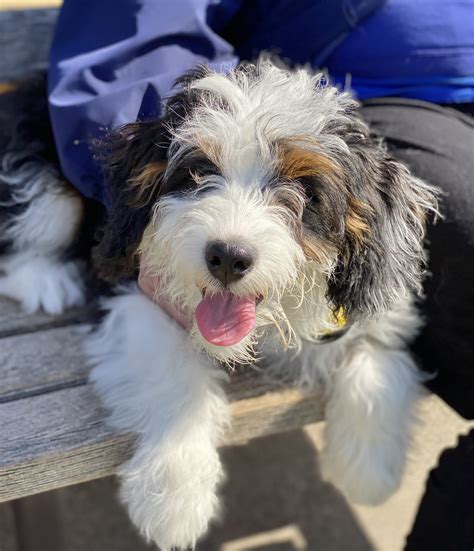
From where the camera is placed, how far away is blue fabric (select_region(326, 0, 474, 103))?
2.40 metres

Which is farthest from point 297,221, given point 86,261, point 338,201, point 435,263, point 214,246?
point 86,261

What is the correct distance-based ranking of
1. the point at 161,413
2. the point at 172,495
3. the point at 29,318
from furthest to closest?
the point at 29,318
the point at 161,413
the point at 172,495

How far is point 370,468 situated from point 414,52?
1.39 metres

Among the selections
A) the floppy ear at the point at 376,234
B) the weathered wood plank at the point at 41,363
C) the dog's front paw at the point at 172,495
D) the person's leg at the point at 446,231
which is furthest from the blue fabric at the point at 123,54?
the dog's front paw at the point at 172,495

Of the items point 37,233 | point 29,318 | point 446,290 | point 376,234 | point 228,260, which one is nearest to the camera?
point 228,260

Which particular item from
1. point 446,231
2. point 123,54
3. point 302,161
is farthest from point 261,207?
point 123,54

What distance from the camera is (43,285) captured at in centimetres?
265

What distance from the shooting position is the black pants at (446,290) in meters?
2.12

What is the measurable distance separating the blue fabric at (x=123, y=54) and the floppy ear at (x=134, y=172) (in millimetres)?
199

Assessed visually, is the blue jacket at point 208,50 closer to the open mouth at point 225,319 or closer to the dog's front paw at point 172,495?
the open mouth at point 225,319

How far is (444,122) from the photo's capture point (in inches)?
95.0

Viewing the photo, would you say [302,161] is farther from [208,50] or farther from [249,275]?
[208,50]

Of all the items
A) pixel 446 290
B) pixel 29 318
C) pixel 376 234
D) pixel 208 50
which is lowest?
pixel 29 318

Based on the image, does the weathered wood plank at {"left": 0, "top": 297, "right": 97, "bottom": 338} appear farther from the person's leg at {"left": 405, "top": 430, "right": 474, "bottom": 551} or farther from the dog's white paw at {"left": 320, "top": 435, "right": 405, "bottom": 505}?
the person's leg at {"left": 405, "top": 430, "right": 474, "bottom": 551}
